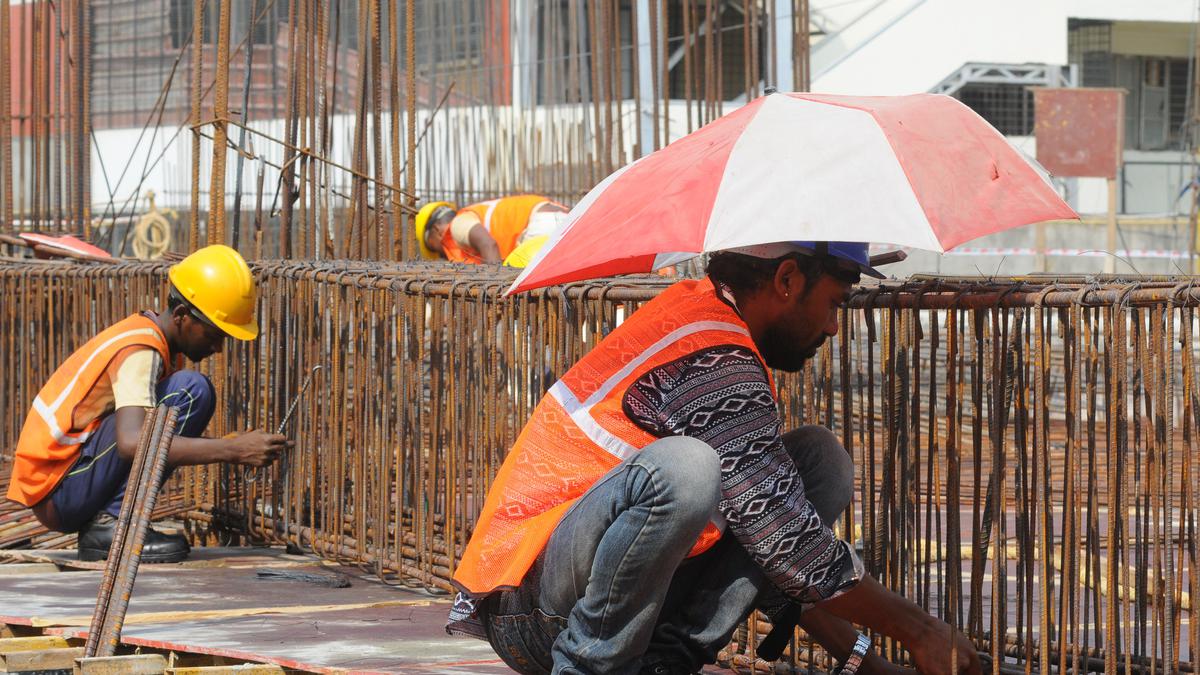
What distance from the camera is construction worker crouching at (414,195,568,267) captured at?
29.8ft

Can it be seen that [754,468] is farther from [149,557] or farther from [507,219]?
[507,219]

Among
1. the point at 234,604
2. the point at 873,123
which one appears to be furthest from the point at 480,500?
the point at 873,123

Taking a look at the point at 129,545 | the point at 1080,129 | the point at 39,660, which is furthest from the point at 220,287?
the point at 1080,129

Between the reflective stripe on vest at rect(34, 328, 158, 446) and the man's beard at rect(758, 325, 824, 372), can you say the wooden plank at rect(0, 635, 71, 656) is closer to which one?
the reflective stripe on vest at rect(34, 328, 158, 446)

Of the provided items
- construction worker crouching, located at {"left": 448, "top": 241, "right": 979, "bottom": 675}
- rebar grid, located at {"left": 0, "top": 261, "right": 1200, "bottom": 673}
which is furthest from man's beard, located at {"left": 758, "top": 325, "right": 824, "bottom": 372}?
rebar grid, located at {"left": 0, "top": 261, "right": 1200, "bottom": 673}

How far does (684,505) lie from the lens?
9.86ft

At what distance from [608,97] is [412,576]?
394 cm

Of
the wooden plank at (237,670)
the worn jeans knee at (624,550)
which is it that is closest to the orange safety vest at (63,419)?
the wooden plank at (237,670)

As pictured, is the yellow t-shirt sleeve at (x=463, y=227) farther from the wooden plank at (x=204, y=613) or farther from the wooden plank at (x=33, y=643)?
the wooden plank at (x=33, y=643)

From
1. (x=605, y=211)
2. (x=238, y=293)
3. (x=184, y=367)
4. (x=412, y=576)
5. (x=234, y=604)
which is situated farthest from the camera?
(x=184, y=367)

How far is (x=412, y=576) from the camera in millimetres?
5195

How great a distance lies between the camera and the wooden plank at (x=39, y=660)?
13.2 feet

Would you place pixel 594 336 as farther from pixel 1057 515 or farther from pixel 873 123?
pixel 1057 515

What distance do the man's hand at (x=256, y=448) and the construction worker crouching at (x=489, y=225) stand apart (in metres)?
3.55
